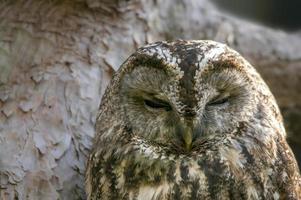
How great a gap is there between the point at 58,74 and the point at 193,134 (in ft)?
2.86

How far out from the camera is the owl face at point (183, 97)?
2527 millimetres

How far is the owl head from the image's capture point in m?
2.53

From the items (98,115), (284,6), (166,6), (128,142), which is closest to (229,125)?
(128,142)

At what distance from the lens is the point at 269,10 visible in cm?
484

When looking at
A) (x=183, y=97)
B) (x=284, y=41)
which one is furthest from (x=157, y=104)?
(x=284, y=41)

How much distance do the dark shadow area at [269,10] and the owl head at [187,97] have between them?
6.33ft

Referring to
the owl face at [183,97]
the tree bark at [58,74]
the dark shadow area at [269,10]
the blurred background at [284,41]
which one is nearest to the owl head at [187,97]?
the owl face at [183,97]

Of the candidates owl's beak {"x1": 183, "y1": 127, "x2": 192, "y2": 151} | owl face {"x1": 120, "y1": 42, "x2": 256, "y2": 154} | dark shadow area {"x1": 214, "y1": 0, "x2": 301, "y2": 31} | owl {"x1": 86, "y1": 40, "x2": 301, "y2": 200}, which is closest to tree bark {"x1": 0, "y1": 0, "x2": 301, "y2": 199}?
owl {"x1": 86, "y1": 40, "x2": 301, "y2": 200}

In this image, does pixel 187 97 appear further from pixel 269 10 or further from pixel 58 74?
pixel 269 10

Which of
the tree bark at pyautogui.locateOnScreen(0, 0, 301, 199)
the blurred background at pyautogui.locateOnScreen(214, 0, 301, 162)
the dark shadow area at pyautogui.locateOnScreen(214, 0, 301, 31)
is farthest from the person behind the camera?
the dark shadow area at pyautogui.locateOnScreen(214, 0, 301, 31)

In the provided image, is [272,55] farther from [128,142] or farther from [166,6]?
[128,142]

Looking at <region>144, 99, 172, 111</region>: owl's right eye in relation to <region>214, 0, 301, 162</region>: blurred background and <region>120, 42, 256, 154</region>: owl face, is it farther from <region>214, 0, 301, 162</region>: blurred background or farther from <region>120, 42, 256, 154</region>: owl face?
<region>214, 0, 301, 162</region>: blurred background

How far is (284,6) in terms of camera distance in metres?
4.86

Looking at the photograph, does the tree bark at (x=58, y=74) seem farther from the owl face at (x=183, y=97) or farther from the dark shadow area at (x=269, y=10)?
the dark shadow area at (x=269, y=10)
